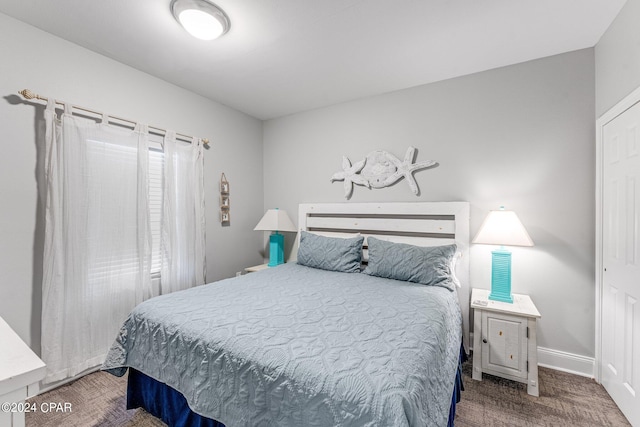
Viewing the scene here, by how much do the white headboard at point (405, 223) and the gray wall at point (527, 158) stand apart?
0.39 ft

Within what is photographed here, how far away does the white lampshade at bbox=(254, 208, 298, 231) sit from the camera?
11.1ft

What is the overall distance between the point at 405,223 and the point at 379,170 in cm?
63

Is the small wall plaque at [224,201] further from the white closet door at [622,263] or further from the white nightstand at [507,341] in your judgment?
the white closet door at [622,263]

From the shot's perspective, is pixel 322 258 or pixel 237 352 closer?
pixel 237 352

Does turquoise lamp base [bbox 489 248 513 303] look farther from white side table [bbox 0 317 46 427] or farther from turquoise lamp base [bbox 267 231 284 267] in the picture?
white side table [bbox 0 317 46 427]

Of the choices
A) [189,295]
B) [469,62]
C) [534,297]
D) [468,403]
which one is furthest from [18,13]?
[534,297]

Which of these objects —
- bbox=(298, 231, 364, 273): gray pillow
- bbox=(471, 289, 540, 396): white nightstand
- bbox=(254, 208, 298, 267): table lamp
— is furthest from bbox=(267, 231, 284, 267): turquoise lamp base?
bbox=(471, 289, 540, 396): white nightstand

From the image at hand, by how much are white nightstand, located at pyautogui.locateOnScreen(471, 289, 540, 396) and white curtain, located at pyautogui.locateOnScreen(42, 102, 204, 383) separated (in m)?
2.77

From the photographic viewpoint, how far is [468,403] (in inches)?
76.2

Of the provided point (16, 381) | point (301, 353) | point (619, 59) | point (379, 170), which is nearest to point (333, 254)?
point (379, 170)

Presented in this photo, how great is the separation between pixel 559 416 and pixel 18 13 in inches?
170

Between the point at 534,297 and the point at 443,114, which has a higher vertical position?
the point at 443,114

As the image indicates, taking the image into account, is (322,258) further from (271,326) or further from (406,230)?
(271,326)

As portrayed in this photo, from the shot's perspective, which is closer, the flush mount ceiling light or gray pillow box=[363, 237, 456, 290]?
the flush mount ceiling light
